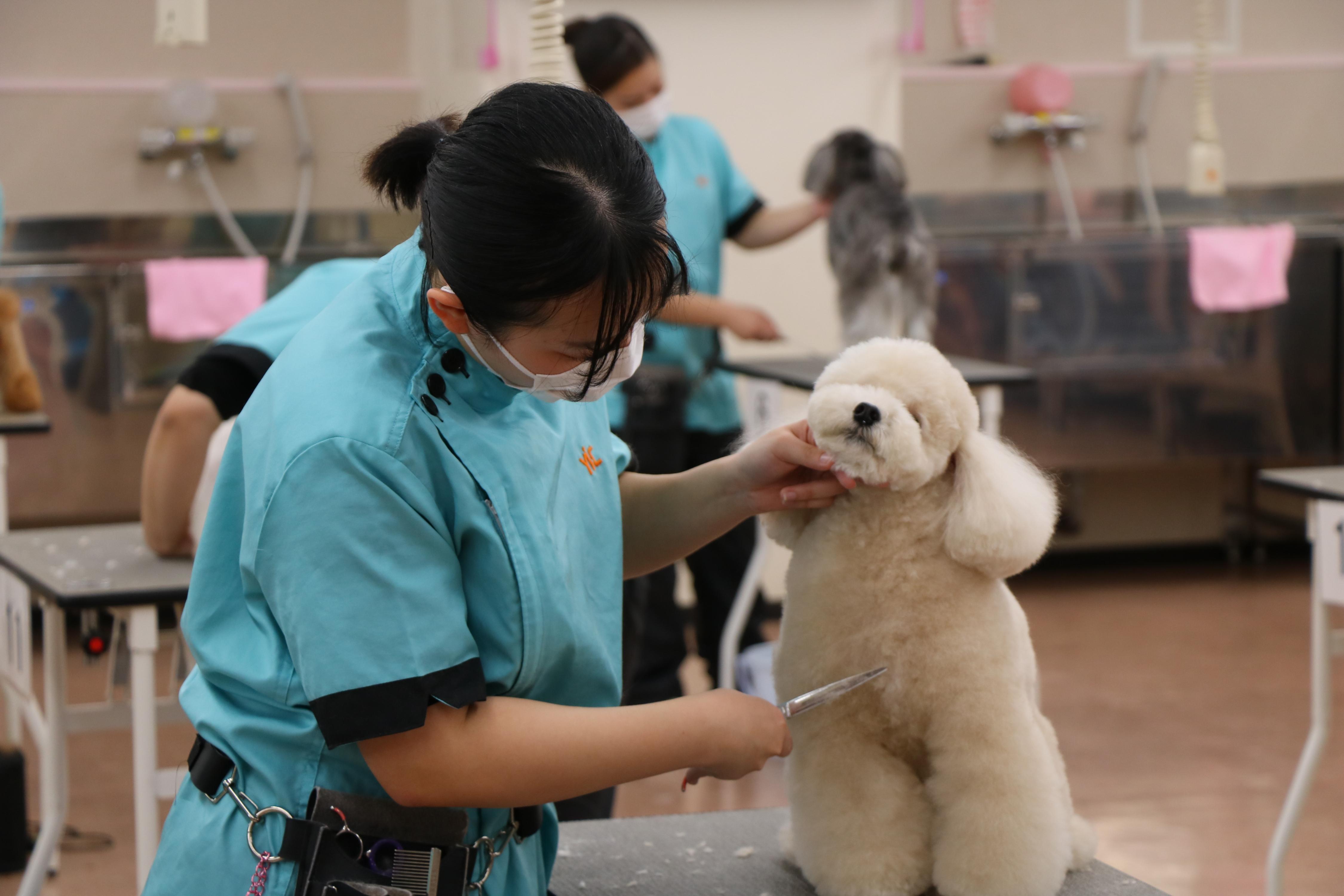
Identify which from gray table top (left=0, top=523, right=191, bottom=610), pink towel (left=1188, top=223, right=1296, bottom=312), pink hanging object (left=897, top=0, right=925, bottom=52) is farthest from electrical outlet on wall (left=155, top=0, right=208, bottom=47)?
pink towel (left=1188, top=223, right=1296, bottom=312)

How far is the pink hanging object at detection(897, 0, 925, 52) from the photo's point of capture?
3.71 metres

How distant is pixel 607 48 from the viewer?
8.35 ft

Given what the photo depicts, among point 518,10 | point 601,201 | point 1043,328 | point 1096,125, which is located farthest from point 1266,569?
point 601,201

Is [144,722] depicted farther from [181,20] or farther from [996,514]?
[996,514]

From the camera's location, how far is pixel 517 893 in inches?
39.5

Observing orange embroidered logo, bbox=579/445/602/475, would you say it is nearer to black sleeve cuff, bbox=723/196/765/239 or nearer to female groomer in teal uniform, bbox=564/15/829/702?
female groomer in teal uniform, bbox=564/15/829/702

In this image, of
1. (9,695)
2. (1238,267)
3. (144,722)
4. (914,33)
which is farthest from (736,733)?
(1238,267)

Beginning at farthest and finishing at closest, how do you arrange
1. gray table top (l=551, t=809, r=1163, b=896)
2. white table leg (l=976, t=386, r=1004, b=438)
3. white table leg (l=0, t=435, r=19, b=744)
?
1. white table leg (l=976, t=386, r=1004, b=438)
2. white table leg (l=0, t=435, r=19, b=744)
3. gray table top (l=551, t=809, r=1163, b=896)

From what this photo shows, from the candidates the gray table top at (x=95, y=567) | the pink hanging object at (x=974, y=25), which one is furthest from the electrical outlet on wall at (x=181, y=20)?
the pink hanging object at (x=974, y=25)

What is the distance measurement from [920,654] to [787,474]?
0.60 feet

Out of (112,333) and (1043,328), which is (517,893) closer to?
(112,333)

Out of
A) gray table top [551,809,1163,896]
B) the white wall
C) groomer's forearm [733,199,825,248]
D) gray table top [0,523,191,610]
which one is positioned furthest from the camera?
the white wall

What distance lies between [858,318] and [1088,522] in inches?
82.7

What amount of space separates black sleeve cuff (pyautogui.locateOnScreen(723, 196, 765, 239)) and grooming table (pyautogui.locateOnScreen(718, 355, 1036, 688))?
0.93 ft
